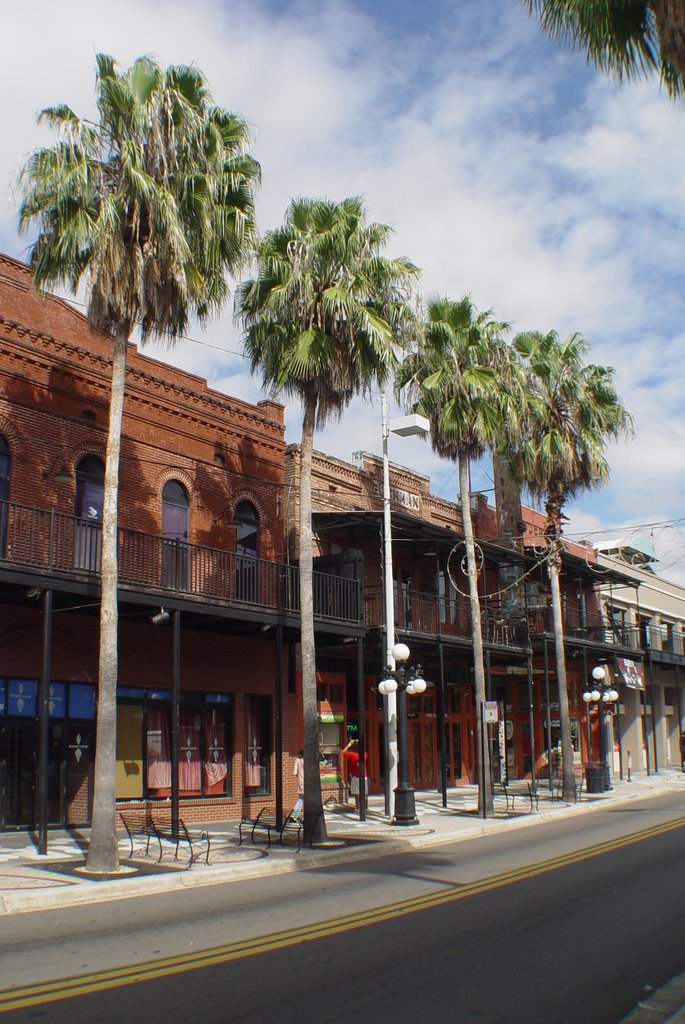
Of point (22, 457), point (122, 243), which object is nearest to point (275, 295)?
point (122, 243)

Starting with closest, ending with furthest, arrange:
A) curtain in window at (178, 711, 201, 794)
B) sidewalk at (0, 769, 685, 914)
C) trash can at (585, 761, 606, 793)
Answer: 1. sidewalk at (0, 769, 685, 914)
2. curtain in window at (178, 711, 201, 794)
3. trash can at (585, 761, 606, 793)

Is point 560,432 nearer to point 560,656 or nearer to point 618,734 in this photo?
point 560,656

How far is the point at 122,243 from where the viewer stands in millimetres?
15047

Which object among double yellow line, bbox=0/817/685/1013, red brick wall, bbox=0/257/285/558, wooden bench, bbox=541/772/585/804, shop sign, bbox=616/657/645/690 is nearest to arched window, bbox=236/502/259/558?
red brick wall, bbox=0/257/285/558

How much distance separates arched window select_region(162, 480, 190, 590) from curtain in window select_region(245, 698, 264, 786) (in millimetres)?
4524

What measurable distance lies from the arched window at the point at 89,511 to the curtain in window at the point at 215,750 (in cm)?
545

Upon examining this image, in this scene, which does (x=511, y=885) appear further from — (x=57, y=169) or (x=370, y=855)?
(x=57, y=169)

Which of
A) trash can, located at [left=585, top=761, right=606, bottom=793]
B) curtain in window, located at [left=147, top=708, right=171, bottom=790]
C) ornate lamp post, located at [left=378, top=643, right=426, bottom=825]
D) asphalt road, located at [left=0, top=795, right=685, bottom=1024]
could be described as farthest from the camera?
trash can, located at [left=585, top=761, right=606, bottom=793]

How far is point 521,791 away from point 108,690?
743 inches

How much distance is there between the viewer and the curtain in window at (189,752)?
21.3 m

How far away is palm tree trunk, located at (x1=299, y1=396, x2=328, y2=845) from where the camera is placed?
17.0m

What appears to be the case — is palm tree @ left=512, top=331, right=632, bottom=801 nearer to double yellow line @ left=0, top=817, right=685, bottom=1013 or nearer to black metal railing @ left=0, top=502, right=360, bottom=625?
black metal railing @ left=0, top=502, right=360, bottom=625

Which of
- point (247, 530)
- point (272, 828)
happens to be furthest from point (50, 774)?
point (247, 530)

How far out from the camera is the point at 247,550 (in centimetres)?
2333
